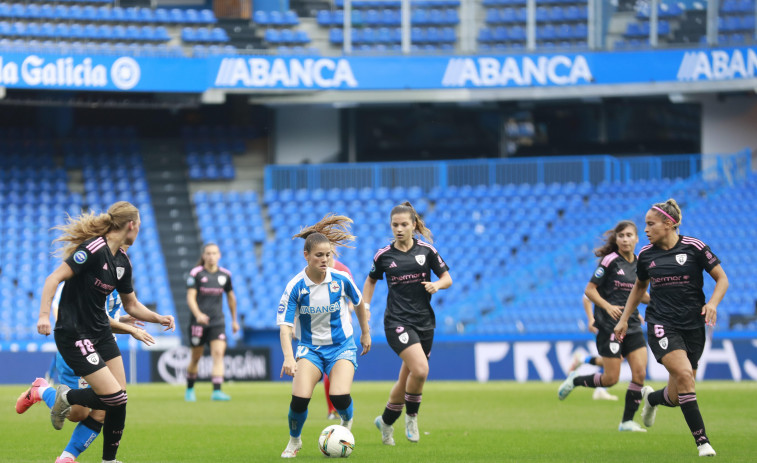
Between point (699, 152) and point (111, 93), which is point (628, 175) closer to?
point (699, 152)

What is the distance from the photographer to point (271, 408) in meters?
16.1

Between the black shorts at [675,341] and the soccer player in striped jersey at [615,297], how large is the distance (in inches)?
89.0

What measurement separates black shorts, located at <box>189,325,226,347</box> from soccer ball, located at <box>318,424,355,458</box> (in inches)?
311

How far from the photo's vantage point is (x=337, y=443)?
973 cm

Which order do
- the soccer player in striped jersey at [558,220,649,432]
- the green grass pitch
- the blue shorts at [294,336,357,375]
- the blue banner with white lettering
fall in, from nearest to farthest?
the blue shorts at [294,336,357,375] < the green grass pitch < the soccer player in striped jersey at [558,220,649,432] < the blue banner with white lettering

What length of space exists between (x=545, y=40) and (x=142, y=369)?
1447 cm

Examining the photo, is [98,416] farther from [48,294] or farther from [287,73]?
[287,73]

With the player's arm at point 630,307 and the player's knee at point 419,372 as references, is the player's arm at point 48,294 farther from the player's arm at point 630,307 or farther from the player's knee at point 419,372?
the player's arm at point 630,307

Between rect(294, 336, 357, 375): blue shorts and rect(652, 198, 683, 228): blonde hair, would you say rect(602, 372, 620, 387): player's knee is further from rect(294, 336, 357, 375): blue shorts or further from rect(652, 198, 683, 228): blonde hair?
rect(294, 336, 357, 375): blue shorts

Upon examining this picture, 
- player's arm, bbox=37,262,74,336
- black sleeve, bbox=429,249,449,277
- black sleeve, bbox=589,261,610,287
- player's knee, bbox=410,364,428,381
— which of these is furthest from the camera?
black sleeve, bbox=589,261,610,287

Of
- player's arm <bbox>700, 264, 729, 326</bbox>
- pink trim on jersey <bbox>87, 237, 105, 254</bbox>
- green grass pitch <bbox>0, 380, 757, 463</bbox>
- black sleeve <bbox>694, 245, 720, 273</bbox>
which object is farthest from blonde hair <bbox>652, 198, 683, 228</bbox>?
pink trim on jersey <bbox>87, 237, 105, 254</bbox>

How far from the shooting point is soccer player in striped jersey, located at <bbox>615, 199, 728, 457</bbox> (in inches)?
387

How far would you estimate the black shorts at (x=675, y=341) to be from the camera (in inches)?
390

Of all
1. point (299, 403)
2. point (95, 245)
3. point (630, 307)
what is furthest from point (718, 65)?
point (95, 245)
